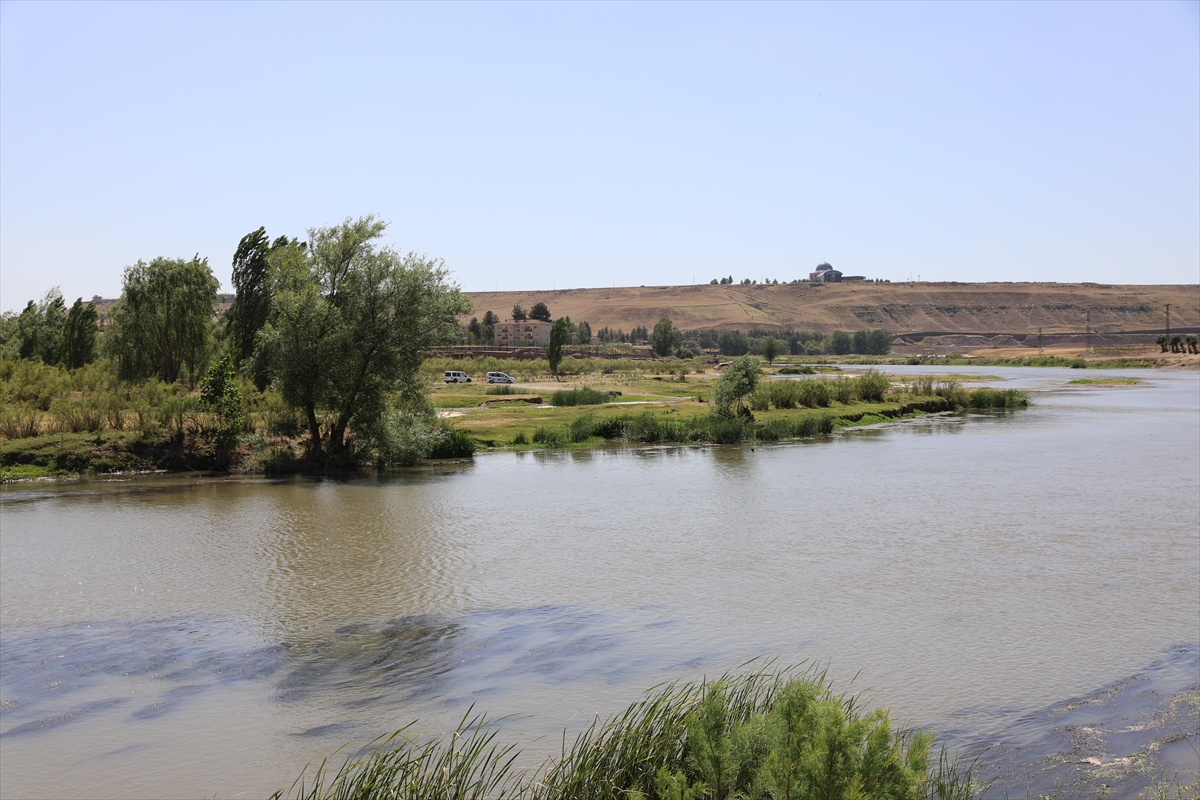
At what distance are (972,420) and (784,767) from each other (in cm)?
→ 4760

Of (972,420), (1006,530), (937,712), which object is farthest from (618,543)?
(972,420)

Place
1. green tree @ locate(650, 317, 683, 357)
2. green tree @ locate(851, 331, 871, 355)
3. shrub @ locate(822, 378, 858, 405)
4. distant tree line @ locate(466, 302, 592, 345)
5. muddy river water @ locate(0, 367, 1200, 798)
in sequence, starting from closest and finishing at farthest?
muddy river water @ locate(0, 367, 1200, 798) < shrub @ locate(822, 378, 858, 405) < green tree @ locate(650, 317, 683, 357) < distant tree line @ locate(466, 302, 592, 345) < green tree @ locate(851, 331, 871, 355)

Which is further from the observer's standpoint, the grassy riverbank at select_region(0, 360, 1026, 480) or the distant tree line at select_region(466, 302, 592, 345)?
the distant tree line at select_region(466, 302, 592, 345)

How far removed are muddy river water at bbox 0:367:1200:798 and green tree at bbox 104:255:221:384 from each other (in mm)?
17593

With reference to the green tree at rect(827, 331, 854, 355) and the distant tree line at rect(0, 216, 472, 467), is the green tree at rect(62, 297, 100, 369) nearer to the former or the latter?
the distant tree line at rect(0, 216, 472, 467)

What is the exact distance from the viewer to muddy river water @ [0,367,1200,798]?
1053 centimetres

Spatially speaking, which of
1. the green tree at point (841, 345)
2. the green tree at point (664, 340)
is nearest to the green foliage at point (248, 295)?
the green tree at point (664, 340)

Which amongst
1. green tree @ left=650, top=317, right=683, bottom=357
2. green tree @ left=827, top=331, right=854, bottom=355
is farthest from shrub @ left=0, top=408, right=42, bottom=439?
green tree @ left=827, top=331, right=854, bottom=355

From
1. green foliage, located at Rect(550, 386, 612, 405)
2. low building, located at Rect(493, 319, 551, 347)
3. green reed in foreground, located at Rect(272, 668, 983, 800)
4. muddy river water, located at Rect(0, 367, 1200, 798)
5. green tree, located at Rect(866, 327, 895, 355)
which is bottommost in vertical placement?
muddy river water, located at Rect(0, 367, 1200, 798)

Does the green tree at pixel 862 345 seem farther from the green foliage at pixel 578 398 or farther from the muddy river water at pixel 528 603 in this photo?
the muddy river water at pixel 528 603

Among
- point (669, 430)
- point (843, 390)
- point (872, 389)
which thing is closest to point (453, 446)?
point (669, 430)

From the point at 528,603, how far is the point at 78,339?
5214cm

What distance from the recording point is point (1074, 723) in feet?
33.5

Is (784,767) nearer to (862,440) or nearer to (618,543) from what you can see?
(618,543)
